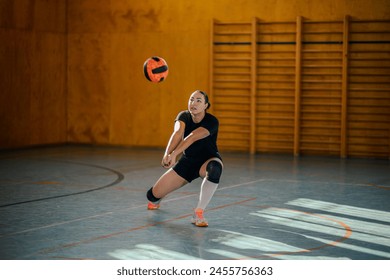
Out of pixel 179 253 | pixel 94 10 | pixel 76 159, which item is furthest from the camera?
pixel 94 10

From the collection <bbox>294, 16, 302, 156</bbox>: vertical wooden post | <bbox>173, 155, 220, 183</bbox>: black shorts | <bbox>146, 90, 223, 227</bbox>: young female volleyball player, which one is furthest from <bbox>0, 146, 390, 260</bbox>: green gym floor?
<bbox>294, 16, 302, 156</bbox>: vertical wooden post

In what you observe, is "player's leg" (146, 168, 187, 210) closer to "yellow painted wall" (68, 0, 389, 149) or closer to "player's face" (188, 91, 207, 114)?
"player's face" (188, 91, 207, 114)

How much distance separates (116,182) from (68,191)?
117 cm

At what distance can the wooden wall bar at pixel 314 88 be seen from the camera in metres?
14.8

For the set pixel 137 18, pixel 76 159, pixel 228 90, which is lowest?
pixel 76 159

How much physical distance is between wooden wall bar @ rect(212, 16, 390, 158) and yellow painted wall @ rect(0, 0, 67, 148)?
156 inches

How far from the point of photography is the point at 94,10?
16969 millimetres

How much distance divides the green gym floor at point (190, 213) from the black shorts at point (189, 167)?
0.49 metres

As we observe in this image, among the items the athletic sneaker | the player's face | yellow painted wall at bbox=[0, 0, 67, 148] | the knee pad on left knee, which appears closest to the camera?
the knee pad on left knee

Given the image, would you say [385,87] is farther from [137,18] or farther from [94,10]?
[94,10]

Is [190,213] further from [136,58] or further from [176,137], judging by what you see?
[136,58]

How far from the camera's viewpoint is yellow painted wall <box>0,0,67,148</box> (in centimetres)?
1541
